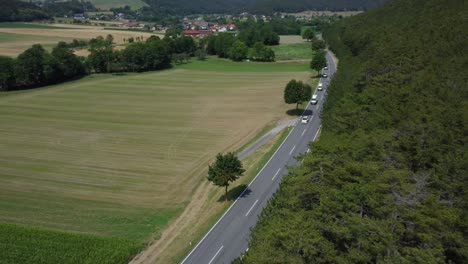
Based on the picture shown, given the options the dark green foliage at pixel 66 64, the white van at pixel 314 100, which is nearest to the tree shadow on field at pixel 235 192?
the white van at pixel 314 100

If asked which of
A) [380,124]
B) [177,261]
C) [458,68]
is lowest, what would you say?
[177,261]

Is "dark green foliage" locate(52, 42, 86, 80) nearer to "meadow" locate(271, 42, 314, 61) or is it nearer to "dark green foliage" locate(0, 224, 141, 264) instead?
"meadow" locate(271, 42, 314, 61)

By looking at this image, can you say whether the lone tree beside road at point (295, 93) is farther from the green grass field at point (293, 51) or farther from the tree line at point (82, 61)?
the green grass field at point (293, 51)

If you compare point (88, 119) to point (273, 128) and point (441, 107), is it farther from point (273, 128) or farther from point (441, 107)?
point (441, 107)

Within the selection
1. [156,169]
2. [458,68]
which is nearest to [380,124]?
[458,68]

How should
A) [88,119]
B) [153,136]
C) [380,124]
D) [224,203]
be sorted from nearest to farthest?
[380,124] < [224,203] < [153,136] < [88,119]

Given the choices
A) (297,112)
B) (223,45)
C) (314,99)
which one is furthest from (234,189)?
(223,45)

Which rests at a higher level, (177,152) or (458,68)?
(458,68)
